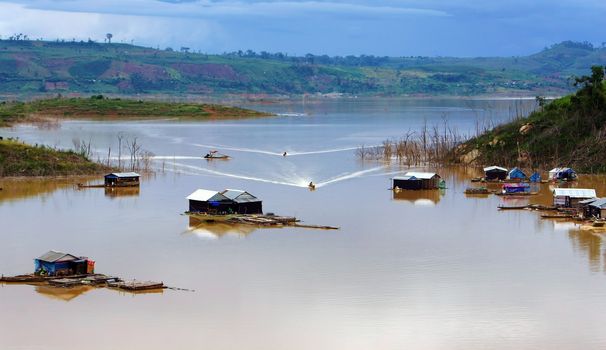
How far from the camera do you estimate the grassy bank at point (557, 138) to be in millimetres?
64562

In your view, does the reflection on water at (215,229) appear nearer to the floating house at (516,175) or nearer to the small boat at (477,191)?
the small boat at (477,191)

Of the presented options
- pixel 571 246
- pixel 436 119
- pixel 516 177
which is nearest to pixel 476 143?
pixel 516 177

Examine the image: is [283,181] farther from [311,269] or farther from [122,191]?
[311,269]

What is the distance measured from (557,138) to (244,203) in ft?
93.1

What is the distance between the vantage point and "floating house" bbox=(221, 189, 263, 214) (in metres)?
45.3

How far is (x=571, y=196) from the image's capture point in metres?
47.7

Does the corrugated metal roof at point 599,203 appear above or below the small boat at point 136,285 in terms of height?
above

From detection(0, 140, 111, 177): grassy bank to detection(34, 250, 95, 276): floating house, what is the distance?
26787 millimetres

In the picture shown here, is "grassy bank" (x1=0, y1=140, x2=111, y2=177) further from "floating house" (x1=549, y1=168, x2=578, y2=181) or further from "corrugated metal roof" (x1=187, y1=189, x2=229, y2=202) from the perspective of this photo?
"floating house" (x1=549, y1=168, x2=578, y2=181)

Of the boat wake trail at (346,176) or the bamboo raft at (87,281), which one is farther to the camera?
the boat wake trail at (346,176)

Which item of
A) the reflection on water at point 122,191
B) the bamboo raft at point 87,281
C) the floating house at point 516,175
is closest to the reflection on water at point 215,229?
the bamboo raft at point 87,281

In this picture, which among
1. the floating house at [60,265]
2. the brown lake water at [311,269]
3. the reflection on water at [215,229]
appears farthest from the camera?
the reflection on water at [215,229]

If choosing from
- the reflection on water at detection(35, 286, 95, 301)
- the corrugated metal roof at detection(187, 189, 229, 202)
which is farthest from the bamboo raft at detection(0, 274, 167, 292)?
the corrugated metal roof at detection(187, 189, 229, 202)

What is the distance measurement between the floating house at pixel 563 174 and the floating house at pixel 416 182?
22.9 ft
